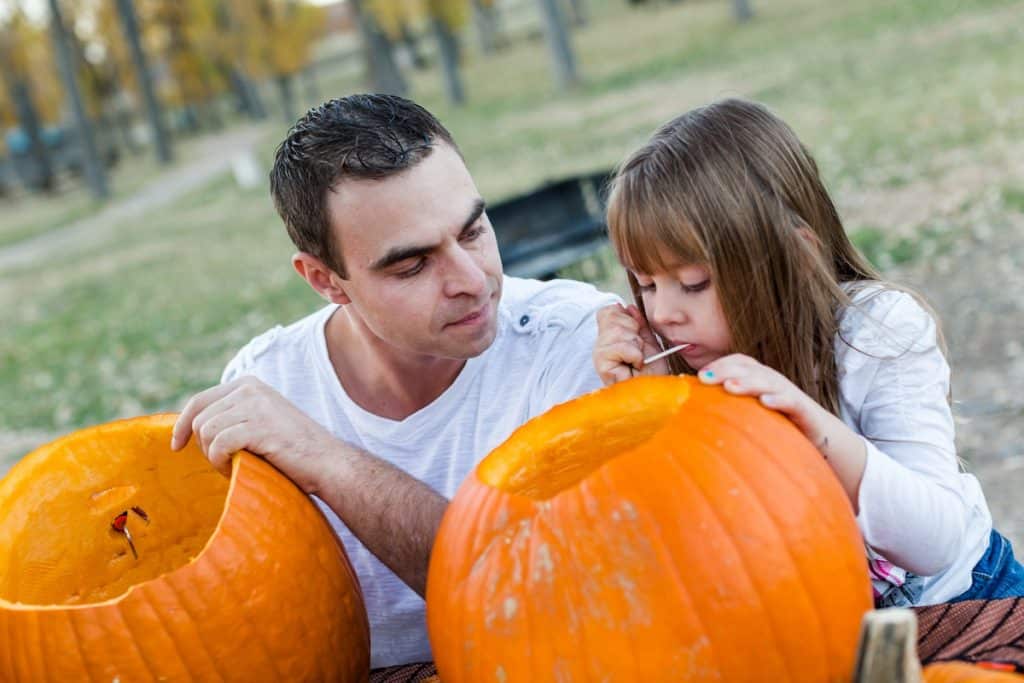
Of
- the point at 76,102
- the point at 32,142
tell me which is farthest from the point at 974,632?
the point at 32,142

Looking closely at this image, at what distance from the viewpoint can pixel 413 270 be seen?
2.23 meters

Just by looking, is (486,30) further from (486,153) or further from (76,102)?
(486,153)

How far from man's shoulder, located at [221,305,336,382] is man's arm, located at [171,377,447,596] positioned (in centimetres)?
50

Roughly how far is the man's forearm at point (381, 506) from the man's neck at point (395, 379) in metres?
0.37

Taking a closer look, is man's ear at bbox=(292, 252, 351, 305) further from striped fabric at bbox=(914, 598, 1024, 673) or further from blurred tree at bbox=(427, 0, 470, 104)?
blurred tree at bbox=(427, 0, 470, 104)

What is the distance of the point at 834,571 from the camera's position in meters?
1.44

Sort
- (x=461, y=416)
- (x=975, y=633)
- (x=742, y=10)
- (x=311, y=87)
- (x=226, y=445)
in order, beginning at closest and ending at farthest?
1. (x=975, y=633)
2. (x=226, y=445)
3. (x=461, y=416)
4. (x=742, y=10)
5. (x=311, y=87)

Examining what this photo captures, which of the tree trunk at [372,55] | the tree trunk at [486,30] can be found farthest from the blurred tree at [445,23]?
the tree trunk at [486,30]


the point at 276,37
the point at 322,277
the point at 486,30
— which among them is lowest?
the point at 486,30

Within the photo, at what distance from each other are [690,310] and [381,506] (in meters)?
0.68

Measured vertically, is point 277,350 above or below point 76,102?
below

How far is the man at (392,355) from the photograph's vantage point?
2.04 m

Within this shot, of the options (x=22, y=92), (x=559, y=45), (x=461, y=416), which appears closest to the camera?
(x=461, y=416)

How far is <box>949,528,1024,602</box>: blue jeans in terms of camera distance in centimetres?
204
